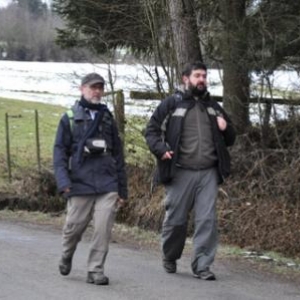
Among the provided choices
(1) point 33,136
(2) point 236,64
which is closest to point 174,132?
(2) point 236,64

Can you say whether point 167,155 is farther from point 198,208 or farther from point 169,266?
point 169,266

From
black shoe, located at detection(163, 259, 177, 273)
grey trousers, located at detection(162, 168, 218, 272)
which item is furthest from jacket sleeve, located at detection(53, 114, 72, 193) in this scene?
black shoe, located at detection(163, 259, 177, 273)

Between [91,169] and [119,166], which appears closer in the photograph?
[91,169]

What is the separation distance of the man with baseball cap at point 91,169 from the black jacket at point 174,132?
0.44m

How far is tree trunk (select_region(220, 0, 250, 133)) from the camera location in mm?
10672

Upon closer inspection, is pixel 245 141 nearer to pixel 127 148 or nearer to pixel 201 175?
pixel 127 148

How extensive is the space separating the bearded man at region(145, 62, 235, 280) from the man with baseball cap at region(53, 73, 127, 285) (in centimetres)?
51

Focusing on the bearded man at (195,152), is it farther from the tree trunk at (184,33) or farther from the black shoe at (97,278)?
the tree trunk at (184,33)

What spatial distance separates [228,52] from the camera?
10844 millimetres

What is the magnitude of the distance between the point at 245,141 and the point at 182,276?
451cm

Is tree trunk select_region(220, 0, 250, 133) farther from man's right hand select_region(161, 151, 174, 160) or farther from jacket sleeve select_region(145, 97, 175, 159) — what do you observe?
man's right hand select_region(161, 151, 174, 160)

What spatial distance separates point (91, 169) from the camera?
6453mm

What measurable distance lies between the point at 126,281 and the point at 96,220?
73 cm

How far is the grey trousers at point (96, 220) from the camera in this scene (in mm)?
6449
